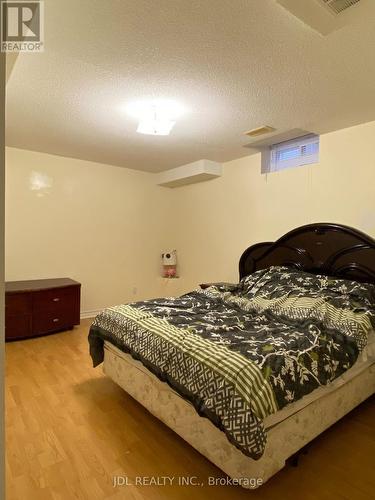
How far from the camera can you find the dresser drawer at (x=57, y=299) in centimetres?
354

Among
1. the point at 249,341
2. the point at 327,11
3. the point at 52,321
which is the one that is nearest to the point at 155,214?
the point at 52,321

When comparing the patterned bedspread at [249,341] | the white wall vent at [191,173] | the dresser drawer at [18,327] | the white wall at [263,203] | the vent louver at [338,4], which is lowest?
the dresser drawer at [18,327]

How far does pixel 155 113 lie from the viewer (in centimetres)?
260

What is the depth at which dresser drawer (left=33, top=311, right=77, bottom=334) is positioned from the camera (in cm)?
355

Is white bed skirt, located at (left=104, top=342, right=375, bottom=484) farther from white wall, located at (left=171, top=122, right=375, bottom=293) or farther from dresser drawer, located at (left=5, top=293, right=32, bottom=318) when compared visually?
dresser drawer, located at (left=5, top=293, right=32, bottom=318)

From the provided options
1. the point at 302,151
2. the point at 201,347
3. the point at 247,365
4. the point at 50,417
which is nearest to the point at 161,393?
the point at 201,347

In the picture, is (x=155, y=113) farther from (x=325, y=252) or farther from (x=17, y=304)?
(x=17, y=304)

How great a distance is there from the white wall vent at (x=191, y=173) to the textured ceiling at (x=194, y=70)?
3.09ft

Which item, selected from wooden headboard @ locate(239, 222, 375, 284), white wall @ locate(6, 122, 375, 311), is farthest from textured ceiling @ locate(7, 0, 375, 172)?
wooden headboard @ locate(239, 222, 375, 284)

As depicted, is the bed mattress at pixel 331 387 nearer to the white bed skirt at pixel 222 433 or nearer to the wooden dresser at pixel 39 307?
the white bed skirt at pixel 222 433

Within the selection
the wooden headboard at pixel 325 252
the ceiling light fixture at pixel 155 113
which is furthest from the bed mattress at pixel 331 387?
the ceiling light fixture at pixel 155 113

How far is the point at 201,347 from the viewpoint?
5.73ft

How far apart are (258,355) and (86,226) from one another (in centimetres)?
356

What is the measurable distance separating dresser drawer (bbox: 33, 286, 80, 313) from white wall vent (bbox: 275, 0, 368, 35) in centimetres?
354
